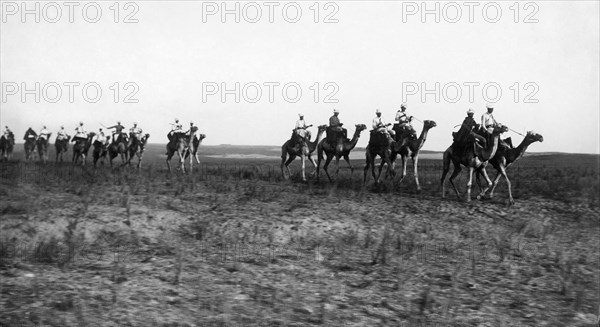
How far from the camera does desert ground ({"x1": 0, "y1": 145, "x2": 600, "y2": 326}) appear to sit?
800 cm

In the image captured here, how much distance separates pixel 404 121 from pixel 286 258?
11.5 meters

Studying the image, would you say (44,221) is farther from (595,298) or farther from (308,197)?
(595,298)

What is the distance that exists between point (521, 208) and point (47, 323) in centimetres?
1471

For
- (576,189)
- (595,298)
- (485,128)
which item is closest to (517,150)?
(485,128)

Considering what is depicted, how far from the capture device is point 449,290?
9312 mm

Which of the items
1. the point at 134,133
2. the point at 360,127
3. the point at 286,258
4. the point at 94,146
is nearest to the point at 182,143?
the point at 134,133

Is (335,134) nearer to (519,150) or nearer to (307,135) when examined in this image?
(307,135)

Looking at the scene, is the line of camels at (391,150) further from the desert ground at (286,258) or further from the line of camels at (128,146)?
the desert ground at (286,258)

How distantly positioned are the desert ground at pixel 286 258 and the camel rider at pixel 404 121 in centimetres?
290

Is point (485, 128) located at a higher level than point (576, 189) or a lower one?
higher

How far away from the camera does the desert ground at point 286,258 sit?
8.00 m

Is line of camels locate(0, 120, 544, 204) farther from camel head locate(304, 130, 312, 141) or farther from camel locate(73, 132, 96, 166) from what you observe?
camel locate(73, 132, 96, 166)

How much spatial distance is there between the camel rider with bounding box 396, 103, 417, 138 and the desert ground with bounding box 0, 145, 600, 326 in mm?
2899

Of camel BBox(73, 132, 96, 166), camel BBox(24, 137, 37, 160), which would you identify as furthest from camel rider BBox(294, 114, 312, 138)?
camel BBox(24, 137, 37, 160)
